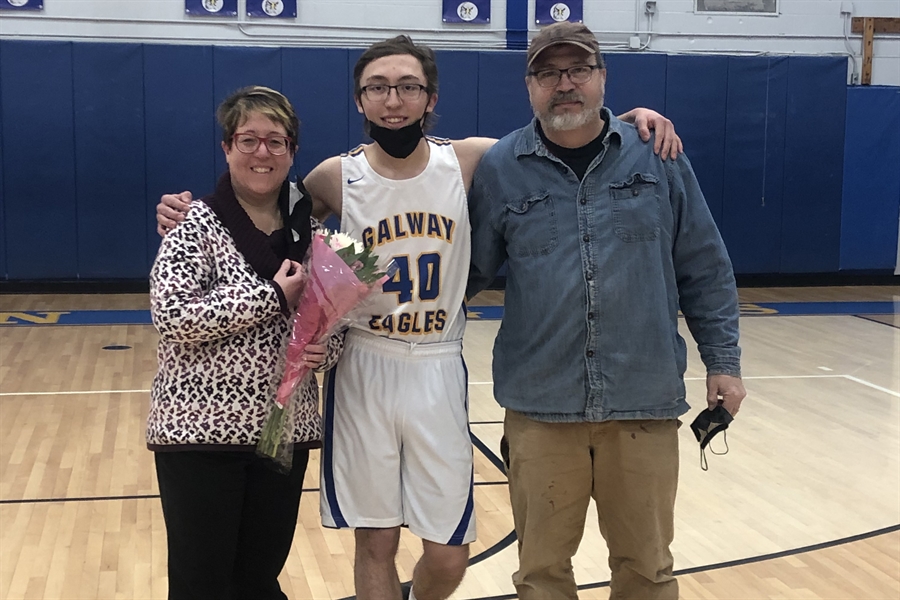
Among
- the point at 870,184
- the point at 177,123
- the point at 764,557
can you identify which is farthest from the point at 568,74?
the point at 870,184

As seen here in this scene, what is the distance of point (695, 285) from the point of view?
231cm

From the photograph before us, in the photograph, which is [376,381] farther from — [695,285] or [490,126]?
[490,126]

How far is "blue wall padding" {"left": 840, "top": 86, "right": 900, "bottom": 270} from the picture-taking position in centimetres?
1121

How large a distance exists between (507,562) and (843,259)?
923cm

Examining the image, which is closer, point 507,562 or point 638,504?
point 638,504

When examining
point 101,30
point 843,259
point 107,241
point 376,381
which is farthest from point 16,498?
point 843,259

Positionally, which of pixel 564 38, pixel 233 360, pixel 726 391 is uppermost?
pixel 564 38

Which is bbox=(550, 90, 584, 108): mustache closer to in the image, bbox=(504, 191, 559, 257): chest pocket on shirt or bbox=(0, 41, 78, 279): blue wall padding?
bbox=(504, 191, 559, 257): chest pocket on shirt

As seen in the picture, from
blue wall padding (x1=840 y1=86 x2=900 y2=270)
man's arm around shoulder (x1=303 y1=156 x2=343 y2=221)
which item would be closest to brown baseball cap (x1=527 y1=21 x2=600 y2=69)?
man's arm around shoulder (x1=303 y1=156 x2=343 y2=221)

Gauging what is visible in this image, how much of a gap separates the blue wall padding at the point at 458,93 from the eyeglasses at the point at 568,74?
8207 millimetres

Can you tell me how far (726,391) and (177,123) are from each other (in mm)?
8598

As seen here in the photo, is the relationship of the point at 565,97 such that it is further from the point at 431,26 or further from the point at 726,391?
the point at 431,26

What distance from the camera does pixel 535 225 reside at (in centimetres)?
223

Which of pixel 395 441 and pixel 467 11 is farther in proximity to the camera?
pixel 467 11
